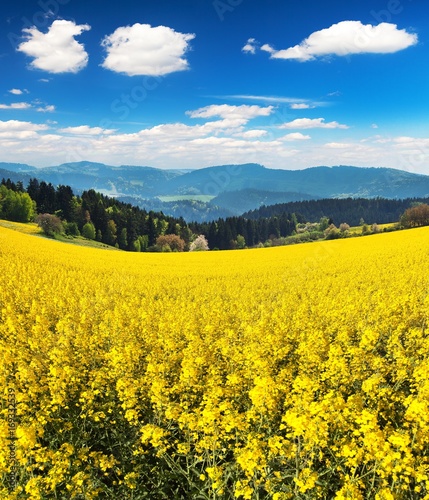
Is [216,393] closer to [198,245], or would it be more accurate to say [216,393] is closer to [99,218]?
[99,218]

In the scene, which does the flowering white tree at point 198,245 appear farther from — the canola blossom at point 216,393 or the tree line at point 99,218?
the canola blossom at point 216,393

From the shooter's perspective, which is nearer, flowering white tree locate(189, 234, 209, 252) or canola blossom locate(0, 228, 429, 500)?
canola blossom locate(0, 228, 429, 500)

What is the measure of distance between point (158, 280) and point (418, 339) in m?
16.3

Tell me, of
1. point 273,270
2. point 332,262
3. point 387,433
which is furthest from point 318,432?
point 332,262

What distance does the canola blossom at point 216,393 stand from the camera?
4520 mm


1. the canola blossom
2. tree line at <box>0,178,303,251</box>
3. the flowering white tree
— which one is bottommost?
the flowering white tree

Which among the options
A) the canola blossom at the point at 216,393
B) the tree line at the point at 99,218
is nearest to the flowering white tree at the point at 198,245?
the tree line at the point at 99,218

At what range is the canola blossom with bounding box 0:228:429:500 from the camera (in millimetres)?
4520

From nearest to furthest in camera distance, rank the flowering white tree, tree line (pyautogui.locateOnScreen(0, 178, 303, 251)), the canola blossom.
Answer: the canola blossom
tree line (pyautogui.locateOnScreen(0, 178, 303, 251))
the flowering white tree

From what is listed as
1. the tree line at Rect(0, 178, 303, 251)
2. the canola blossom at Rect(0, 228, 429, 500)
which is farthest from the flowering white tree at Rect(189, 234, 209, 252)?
the canola blossom at Rect(0, 228, 429, 500)

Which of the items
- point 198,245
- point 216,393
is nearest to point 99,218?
point 198,245

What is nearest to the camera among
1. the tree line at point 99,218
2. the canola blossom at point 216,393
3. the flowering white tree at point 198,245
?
the canola blossom at point 216,393

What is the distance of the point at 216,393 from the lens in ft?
18.9

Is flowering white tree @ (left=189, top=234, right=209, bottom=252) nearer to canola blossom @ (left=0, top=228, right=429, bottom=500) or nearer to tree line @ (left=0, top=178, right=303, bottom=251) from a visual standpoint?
tree line @ (left=0, top=178, right=303, bottom=251)
